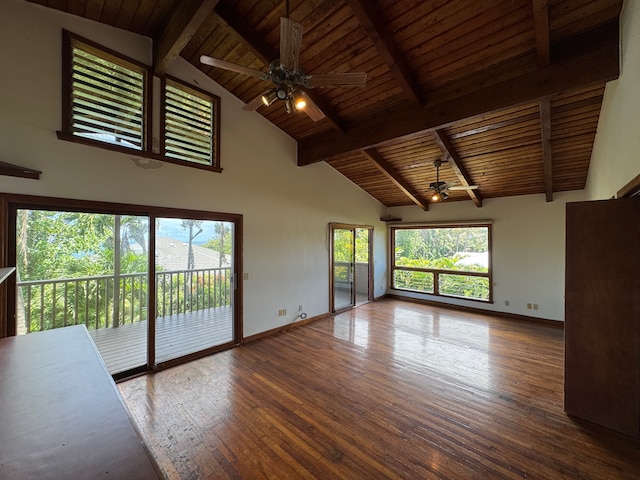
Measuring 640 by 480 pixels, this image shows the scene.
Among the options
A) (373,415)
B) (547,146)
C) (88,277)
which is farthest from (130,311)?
(547,146)

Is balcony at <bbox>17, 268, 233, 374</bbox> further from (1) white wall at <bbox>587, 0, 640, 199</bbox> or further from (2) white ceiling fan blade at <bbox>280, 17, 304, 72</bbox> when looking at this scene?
(1) white wall at <bbox>587, 0, 640, 199</bbox>

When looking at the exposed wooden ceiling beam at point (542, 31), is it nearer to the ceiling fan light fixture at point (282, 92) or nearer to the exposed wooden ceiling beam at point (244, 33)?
the ceiling fan light fixture at point (282, 92)

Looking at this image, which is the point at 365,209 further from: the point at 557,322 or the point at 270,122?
the point at 557,322

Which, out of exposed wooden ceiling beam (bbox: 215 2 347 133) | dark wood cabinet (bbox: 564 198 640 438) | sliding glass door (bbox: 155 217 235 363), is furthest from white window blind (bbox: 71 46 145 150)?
dark wood cabinet (bbox: 564 198 640 438)

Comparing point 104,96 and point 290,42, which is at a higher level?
point 104,96

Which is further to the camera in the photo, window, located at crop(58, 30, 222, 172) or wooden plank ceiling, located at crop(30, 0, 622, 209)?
window, located at crop(58, 30, 222, 172)

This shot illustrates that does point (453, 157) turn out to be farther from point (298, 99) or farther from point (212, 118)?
point (212, 118)

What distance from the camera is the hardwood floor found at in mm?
2004

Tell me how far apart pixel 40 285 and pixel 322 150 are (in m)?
4.24

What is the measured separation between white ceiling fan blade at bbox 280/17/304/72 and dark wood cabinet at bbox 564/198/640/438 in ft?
9.49

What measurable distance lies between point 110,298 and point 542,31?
597 cm

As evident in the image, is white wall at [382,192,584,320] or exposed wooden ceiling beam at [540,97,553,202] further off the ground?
exposed wooden ceiling beam at [540,97,553,202]

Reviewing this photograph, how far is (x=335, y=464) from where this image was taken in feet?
6.59

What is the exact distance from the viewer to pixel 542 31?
8.08ft
